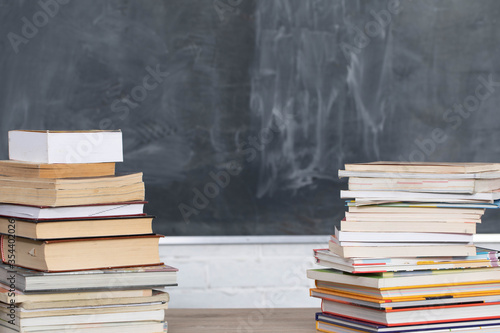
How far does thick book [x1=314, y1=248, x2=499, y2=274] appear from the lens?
1.21 metres

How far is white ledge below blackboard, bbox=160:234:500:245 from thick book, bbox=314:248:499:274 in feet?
1.53

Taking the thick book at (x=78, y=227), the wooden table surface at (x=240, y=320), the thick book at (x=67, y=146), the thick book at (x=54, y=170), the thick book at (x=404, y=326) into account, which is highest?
the thick book at (x=67, y=146)

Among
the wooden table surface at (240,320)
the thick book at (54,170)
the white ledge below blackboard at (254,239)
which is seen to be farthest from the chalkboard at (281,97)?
the thick book at (54,170)

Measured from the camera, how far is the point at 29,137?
4.12ft

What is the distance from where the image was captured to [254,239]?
5.76 ft

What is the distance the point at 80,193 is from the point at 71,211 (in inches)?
1.5

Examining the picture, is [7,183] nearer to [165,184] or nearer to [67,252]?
[67,252]

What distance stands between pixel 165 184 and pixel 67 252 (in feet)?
1.87

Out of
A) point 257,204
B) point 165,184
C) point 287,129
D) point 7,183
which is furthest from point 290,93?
point 7,183

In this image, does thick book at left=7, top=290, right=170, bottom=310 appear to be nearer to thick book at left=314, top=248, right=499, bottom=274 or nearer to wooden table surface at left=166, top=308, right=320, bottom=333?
wooden table surface at left=166, top=308, right=320, bottom=333

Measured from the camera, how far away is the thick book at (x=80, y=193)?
1.18 metres

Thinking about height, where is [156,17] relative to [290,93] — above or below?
above

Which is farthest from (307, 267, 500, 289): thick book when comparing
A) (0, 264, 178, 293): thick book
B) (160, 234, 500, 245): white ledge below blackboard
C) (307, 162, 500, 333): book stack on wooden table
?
(160, 234, 500, 245): white ledge below blackboard

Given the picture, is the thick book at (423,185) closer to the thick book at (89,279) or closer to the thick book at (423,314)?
the thick book at (423,314)
